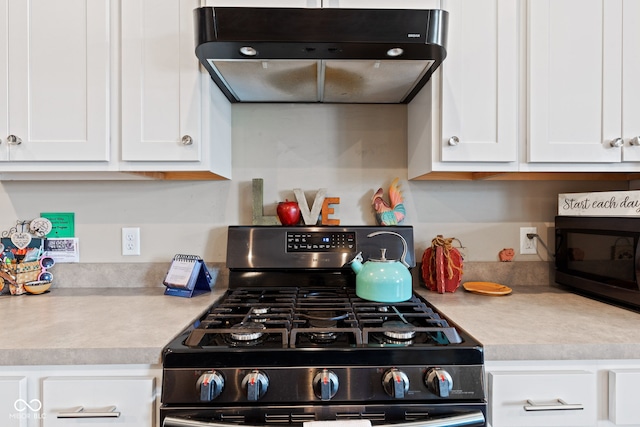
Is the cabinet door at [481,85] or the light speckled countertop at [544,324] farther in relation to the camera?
the cabinet door at [481,85]

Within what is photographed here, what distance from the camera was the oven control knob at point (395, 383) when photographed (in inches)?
31.8

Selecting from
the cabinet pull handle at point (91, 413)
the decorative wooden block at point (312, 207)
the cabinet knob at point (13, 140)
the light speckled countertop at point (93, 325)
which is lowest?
the cabinet pull handle at point (91, 413)

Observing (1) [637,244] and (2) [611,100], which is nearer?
(1) [637,244]

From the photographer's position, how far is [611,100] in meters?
1.27

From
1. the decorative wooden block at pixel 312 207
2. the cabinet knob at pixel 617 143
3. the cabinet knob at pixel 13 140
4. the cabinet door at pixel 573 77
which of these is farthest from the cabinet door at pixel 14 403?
the cabinet knob at pixel 617 143

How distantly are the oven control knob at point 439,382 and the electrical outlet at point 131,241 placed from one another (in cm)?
132

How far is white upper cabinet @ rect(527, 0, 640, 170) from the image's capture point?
1.26 metres

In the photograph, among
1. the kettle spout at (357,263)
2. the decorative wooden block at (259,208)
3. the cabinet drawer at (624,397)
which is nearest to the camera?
the cabinet drawer at (624,397)

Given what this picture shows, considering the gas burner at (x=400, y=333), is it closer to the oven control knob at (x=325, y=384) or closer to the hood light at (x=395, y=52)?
the oven control knob at (x=325, y=384)

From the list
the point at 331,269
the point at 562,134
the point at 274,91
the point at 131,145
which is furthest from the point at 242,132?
the point at 562,134

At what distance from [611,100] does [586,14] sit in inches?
12.7

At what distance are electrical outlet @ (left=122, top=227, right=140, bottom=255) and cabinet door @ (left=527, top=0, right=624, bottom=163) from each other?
64.6 inches

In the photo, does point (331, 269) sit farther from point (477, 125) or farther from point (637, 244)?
point (637, 244)

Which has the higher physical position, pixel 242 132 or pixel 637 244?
pixel 242 132
